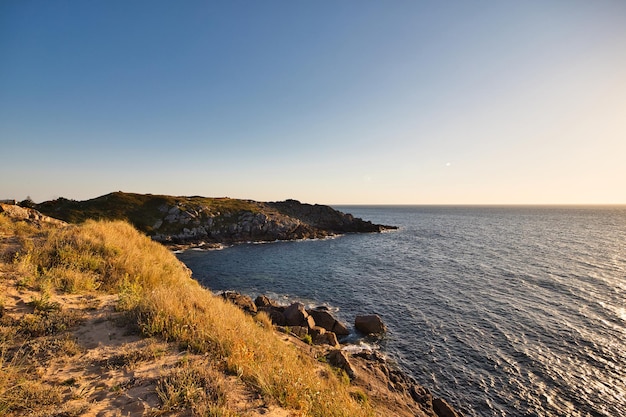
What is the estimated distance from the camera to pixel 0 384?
504 centimetres

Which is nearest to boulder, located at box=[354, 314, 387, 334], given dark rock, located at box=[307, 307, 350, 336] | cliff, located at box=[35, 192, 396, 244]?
dark rock, located at box=[307, 307, 350, 336]

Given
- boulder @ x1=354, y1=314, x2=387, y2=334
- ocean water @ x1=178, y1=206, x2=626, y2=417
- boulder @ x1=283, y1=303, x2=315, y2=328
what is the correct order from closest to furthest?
ocean water @ x1=178, y1=206, x2=626, y2=417, boulder @ x1=283, y1=303, x2=315, y2=328, boulder @ x1=354, y1=314, x2=387, y2=334

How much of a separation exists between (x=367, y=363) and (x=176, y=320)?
13397mm

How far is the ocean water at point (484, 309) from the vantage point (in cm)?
1689

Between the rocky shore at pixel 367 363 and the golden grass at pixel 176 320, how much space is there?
9.49ft

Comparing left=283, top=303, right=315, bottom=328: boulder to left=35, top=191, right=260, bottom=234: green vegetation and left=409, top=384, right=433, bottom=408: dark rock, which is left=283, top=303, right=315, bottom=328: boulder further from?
left=35, top=191, right=260, bottom=234: green vegetation

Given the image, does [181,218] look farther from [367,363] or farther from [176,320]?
[176,320]

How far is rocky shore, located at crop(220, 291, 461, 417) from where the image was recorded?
1419cm

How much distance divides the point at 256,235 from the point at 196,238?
1507cm

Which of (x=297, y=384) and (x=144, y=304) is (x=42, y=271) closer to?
(x=144, y=304)

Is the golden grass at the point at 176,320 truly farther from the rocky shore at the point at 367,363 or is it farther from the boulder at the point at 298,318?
the boulder at the point at 298,318

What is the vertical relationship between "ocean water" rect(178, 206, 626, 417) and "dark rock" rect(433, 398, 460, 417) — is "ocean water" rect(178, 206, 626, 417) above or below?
above

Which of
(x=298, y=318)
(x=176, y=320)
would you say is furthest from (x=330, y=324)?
(x=176, y=320)

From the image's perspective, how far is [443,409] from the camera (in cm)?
1503
